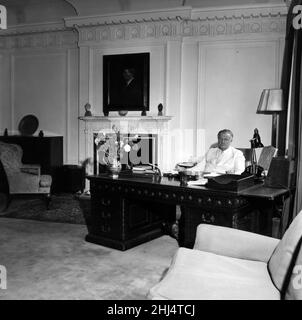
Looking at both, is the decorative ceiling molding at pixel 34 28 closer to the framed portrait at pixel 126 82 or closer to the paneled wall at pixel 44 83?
the paneled wall at pixel 44 83

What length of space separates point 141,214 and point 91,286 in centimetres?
139

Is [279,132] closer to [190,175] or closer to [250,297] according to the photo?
[190,175]

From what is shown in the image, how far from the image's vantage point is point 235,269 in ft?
7.84

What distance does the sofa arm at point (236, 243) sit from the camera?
8.51 ft

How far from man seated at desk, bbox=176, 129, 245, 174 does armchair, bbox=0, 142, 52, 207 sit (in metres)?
2.54

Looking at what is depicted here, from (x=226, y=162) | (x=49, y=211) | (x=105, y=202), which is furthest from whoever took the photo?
(x=49, y=211)

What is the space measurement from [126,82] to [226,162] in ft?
10.3

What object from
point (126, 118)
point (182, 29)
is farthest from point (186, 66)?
point (126, 118)

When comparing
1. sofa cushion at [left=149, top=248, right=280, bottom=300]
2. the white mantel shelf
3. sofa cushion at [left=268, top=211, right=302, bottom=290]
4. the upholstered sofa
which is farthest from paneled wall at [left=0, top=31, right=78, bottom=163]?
sofa cushion at [left=268, top=211, right=302, bottom=290]

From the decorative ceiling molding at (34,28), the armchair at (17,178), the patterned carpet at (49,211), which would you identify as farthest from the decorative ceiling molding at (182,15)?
the patterned carpet at (49,211)

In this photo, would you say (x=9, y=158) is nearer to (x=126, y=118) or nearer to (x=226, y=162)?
(x=126, y=118)

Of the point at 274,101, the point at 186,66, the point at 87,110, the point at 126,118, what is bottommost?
the point at 126,118

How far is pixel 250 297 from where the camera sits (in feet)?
6.68

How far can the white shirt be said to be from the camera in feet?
17.8
